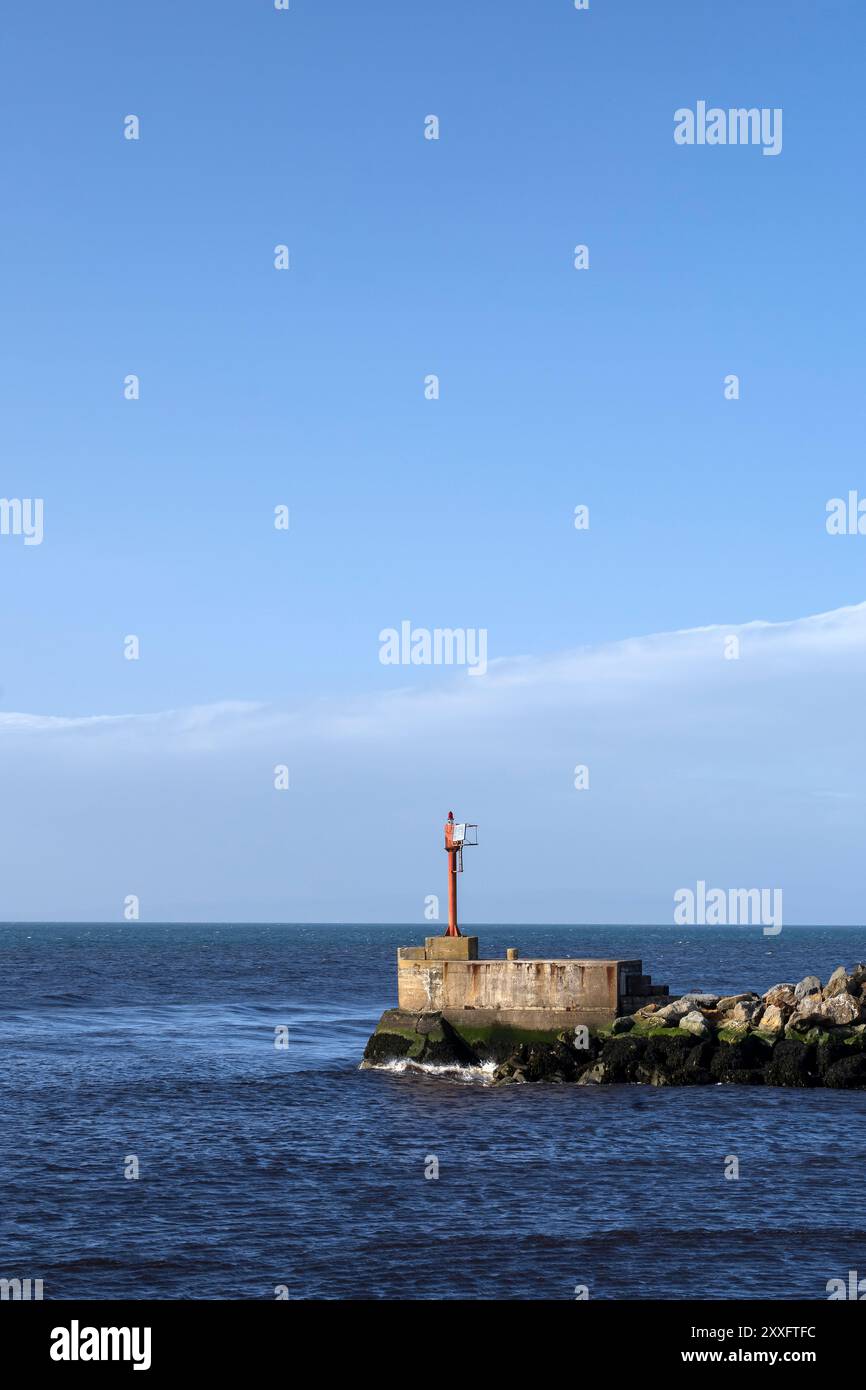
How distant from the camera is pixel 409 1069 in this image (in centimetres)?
3994

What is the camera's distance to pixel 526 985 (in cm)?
3862

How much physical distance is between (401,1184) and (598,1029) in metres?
14.1

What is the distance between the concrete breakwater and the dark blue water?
99 centimetres

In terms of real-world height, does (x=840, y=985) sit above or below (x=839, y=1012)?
above

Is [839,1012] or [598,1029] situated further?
[839,1012]

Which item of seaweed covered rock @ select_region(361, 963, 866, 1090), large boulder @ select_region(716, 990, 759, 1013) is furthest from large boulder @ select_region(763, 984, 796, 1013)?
large boulder @ select_region(716, 990, 759, 1013)

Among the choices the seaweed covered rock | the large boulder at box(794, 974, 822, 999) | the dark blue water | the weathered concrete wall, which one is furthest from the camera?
the large boulder at box(794, 974, 822, 999)

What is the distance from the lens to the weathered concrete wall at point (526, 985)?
38438 mm

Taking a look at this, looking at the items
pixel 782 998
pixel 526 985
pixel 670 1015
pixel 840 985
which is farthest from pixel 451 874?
pixel 840 985

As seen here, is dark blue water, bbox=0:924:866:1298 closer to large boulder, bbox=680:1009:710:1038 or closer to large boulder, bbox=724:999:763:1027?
large boulder, bbox=680:1009:710:1038

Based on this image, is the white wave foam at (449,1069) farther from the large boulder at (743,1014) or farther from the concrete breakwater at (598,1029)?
the large boulder at (743,1014)

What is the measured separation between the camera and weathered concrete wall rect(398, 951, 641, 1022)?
126 feet

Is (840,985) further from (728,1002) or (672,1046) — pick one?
(672,1046)
